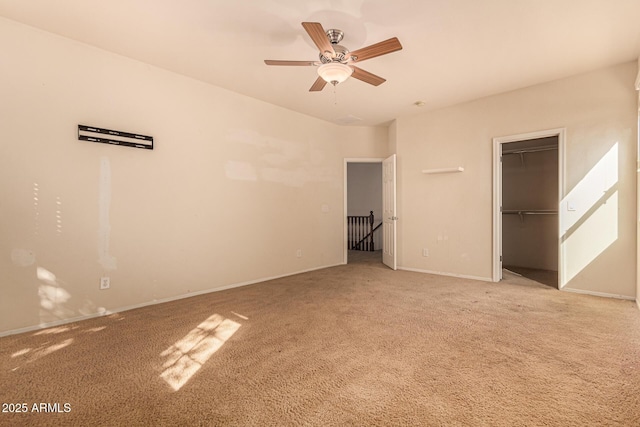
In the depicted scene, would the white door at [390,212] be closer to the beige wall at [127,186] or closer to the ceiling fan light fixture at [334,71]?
the beige wall at [127,186]

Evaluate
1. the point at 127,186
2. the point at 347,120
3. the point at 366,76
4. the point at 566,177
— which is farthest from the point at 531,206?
the point at 127,186

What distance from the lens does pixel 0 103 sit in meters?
2.56

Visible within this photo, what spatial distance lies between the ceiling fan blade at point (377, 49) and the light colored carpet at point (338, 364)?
2379 mm

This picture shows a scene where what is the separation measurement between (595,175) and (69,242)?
5.94 m

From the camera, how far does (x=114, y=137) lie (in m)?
3.14

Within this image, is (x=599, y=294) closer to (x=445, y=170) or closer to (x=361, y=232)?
(x=445, y=170)

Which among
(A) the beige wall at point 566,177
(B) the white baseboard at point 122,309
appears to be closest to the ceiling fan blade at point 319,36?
(A) the beige wall at point 566,177

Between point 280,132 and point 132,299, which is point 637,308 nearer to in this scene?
point 280,132

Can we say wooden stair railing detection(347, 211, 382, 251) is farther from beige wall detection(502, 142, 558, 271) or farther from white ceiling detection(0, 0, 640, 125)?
white ceiling detection(0, 0, 640, 125)

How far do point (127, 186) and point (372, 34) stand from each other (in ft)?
9.88

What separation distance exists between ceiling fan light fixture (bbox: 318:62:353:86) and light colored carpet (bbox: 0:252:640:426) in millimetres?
2312

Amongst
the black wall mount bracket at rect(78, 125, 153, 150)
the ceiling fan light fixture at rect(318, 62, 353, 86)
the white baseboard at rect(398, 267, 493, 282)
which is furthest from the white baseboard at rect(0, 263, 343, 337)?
the ceiling fan light fixture at rect(318, 62, 353, 86)

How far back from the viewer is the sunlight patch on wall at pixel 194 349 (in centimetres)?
194

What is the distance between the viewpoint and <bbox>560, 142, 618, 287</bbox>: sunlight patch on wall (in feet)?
11.6
